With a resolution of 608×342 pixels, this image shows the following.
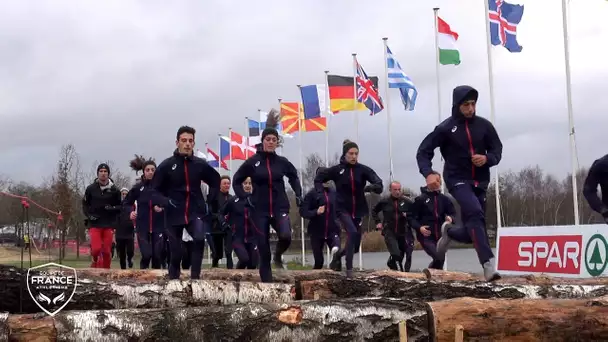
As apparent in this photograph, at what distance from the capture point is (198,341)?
17.4 feet

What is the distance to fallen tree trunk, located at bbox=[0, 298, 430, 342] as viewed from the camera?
5.20 meters

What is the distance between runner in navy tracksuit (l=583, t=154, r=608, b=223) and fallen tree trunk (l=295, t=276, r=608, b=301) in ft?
2.88

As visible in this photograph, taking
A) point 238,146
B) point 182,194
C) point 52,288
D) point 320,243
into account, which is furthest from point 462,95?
point 238,146

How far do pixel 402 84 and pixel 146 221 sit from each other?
11.5 metres

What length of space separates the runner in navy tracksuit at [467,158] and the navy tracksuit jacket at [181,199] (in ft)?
9.15

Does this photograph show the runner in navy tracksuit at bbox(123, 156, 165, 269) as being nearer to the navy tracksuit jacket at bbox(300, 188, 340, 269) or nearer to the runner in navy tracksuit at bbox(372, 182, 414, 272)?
the navy tracksuit jacket at bbox(300, 188, 340, 269)

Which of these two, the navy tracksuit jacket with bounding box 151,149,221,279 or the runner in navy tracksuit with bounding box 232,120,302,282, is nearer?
the navy tracksuit jacket with bounding box 151,149,221,279

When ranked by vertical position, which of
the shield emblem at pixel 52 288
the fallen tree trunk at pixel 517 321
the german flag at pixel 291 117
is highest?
the german flag at pixel 291 117

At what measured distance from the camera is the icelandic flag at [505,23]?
1878 centimetres

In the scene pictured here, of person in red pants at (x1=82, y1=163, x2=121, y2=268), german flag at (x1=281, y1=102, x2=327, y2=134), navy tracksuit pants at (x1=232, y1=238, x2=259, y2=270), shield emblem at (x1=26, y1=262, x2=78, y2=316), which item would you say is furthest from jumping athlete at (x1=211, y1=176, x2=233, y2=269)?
german flag at (x1=281, y1=102, x2=327, y2=134)

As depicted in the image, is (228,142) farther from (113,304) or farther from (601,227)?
(113,304)

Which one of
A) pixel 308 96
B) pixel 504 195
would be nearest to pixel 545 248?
pixel 308 96

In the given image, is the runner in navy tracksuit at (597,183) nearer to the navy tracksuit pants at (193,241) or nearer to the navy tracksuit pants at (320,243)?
the navy tracksuit pants at (193,241)

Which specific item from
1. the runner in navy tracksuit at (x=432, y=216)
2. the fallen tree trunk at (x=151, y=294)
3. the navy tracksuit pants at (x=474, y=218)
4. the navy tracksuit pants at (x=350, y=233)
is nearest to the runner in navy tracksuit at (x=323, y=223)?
the runner in navy tracksuit at (x=432, y=216)
